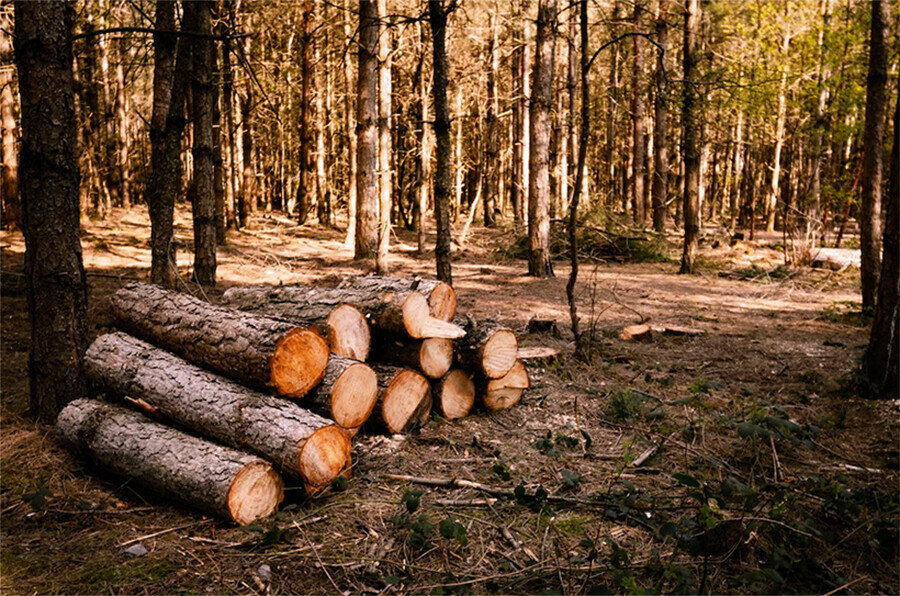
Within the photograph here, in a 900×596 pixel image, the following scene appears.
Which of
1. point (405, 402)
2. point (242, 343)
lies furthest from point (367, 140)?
point (242, 343)

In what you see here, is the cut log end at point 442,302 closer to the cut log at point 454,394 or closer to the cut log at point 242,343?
the cut log at point 454,394

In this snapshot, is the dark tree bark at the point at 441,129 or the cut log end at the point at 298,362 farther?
the dark tree bark at the point at 441,129

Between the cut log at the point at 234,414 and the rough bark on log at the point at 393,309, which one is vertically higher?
the rough bark on log at the point at 393,309

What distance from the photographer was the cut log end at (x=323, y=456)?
4184 millimetres

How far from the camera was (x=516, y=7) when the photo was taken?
22203 millimetres

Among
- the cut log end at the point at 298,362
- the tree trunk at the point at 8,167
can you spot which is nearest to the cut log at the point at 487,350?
the cut log end at the point at 298,362

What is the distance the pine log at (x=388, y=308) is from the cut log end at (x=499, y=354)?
320 mm

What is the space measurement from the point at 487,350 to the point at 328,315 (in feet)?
4.81

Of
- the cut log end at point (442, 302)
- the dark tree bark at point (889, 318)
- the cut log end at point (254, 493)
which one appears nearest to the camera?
the cut log end at point (254, 493)

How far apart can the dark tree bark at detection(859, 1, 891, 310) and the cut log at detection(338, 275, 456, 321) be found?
21.9 ft

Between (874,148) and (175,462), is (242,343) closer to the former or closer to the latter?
(175,462)

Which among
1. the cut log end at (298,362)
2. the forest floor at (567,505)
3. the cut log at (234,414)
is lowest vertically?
the forest floor at (567,505)

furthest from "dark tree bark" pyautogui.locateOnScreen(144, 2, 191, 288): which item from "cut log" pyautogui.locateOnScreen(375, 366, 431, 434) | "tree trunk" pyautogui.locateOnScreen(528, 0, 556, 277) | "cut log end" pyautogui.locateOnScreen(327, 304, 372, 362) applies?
"tree trunk" pyautogui.locateOnScreen(528, 0, 556, 277)

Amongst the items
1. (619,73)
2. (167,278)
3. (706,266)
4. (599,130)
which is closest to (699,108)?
(706,266)
